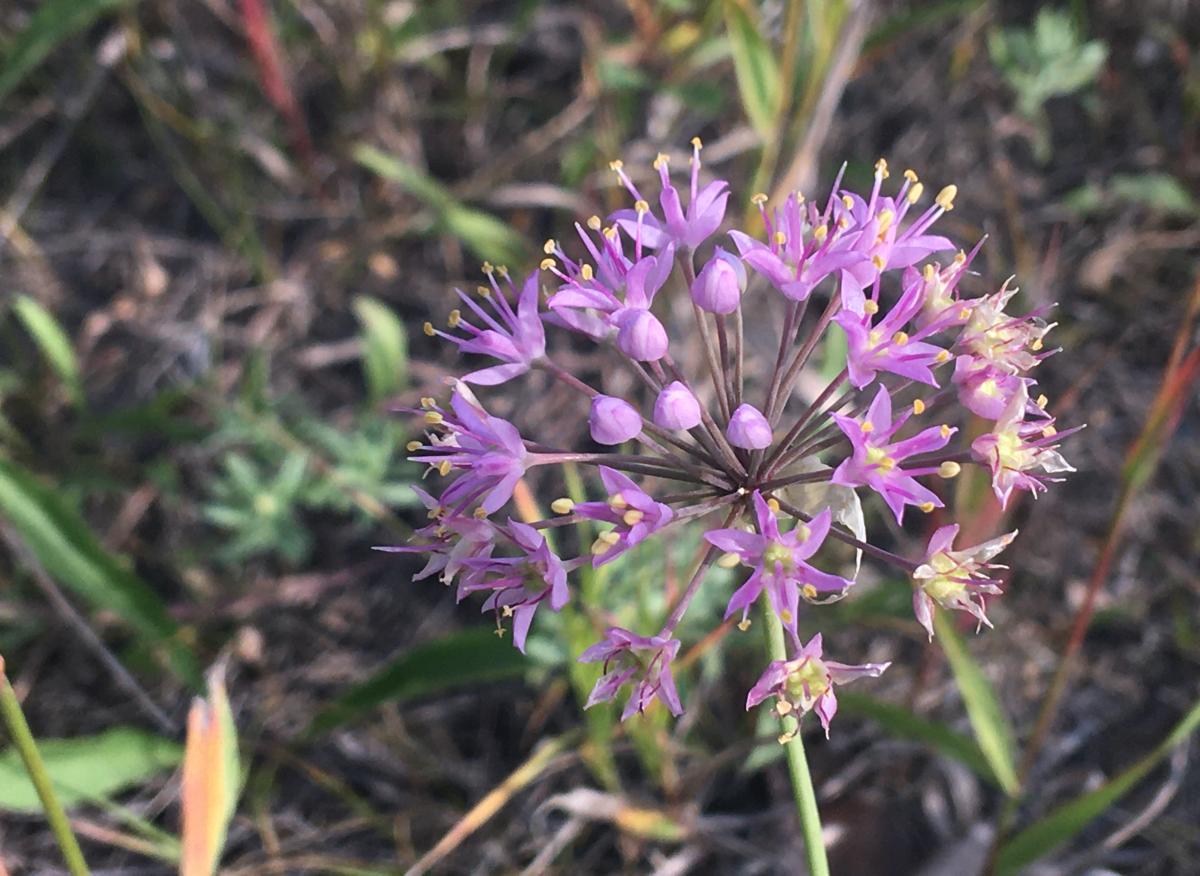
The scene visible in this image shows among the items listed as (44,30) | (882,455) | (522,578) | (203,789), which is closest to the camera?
(203,789)

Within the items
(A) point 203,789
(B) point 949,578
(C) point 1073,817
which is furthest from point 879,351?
(A) point 203,789

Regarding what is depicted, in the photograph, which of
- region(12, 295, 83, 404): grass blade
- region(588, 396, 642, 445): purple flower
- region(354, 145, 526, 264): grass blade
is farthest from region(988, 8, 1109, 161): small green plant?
region(12, 295, 83, 404): grass blade

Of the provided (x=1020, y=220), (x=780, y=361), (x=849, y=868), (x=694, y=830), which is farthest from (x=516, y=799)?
(x=1020, y=220)

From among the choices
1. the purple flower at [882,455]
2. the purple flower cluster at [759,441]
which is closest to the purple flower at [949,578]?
→ the purple flower cluster at [759,441]

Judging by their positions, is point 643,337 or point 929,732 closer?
point 643,337

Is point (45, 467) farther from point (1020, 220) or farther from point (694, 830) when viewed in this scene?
point (1020, 220)

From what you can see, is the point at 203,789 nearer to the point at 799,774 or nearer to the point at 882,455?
the point at 799,774
